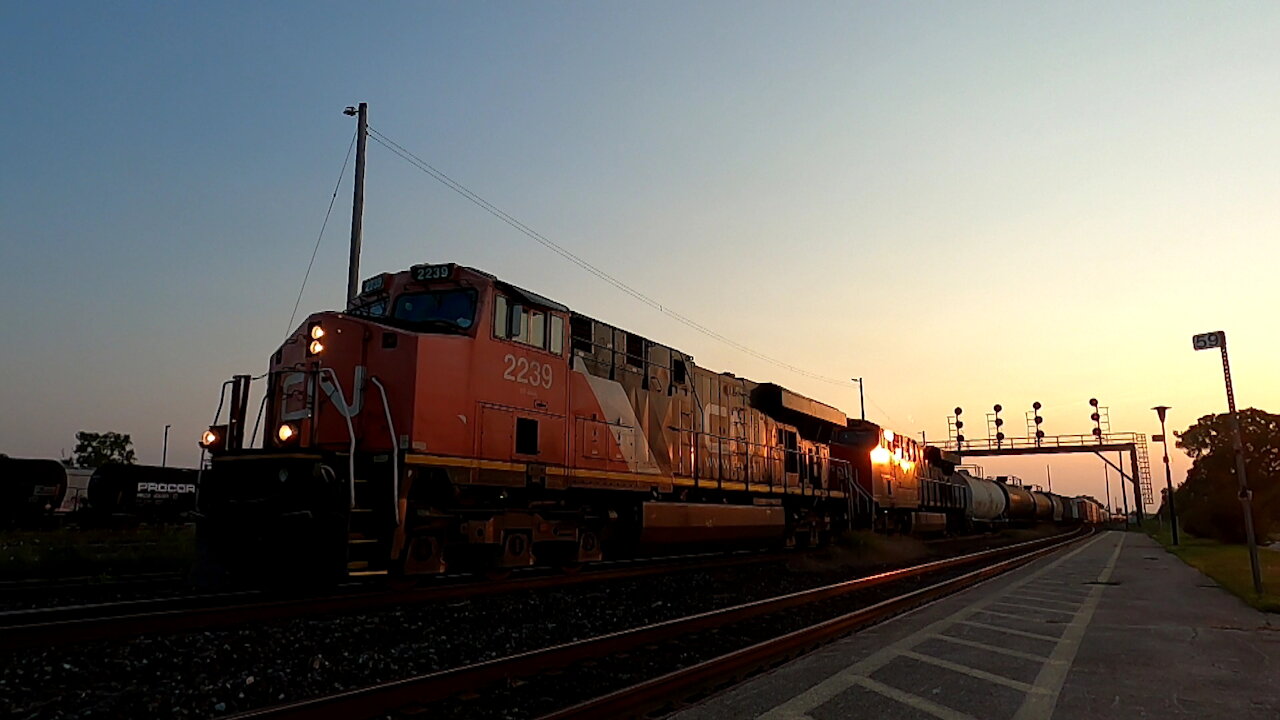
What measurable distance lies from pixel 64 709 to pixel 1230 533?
37246 millimetres

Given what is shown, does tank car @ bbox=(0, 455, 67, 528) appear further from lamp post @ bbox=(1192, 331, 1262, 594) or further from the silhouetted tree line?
the silhouetted tree line

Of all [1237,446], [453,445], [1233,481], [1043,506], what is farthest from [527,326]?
[1043,506]

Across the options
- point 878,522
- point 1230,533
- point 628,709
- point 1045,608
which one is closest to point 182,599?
point 628,709

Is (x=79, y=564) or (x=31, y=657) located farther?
(x=79, y=564)

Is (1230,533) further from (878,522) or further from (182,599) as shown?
A: (182,599)

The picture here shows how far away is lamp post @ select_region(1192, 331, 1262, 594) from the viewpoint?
11.4 metres

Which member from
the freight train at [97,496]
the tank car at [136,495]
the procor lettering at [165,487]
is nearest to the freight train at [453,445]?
the freight train at [97,496]

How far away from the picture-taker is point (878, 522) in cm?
2202

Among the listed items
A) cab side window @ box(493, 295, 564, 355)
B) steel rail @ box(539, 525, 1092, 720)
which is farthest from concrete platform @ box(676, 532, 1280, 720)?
cab side window @ box(493, 295, 564, 355)

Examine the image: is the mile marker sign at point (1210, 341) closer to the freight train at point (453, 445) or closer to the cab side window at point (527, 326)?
the freight train at point (453, 445)

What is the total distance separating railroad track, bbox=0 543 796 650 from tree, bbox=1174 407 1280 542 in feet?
99.8

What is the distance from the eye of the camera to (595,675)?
20.2 feet

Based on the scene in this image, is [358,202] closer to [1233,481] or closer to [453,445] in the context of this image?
[453,445]

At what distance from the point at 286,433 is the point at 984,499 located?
33707 mm
